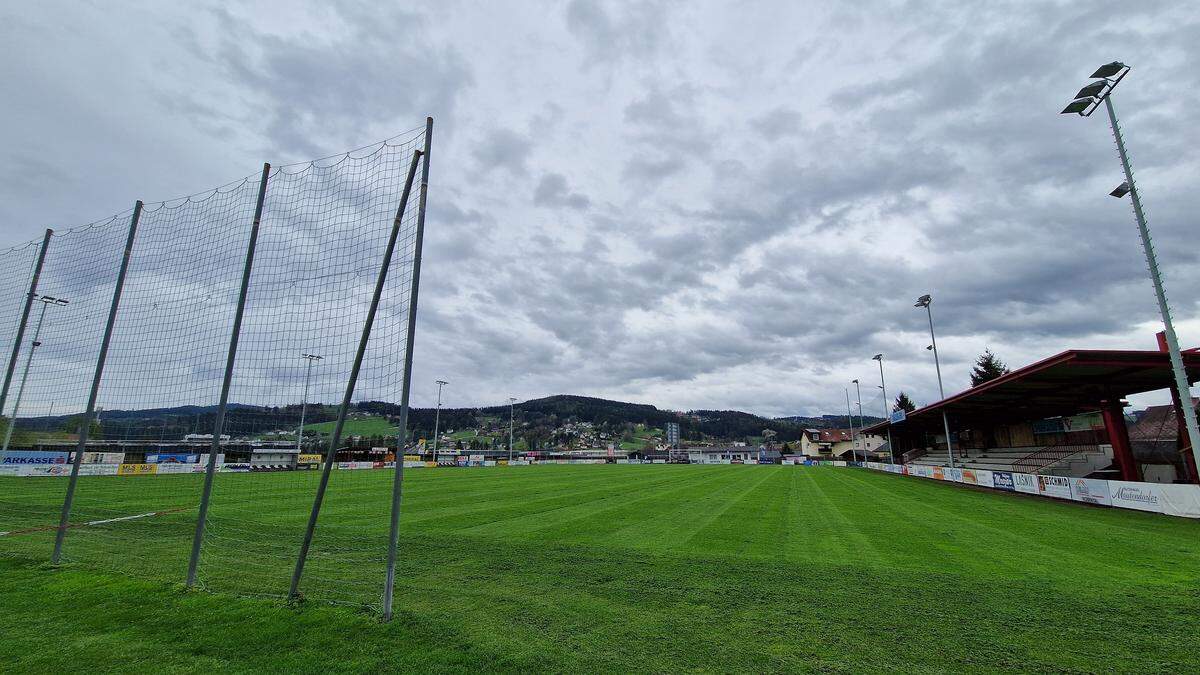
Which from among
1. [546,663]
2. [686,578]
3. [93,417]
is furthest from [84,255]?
[686,578]

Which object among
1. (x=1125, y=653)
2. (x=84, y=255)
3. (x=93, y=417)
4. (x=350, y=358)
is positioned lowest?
(x=1125, y=653)

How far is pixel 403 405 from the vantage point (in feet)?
Answer: 17.9

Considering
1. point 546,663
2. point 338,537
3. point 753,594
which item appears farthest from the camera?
point 338,537

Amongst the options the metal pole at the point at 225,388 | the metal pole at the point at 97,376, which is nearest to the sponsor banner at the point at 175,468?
the metal pole at the point at 97,376

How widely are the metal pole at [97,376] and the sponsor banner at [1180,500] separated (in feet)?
86.8

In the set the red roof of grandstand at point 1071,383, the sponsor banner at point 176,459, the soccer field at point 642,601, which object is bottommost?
the soccer field at point 642,601

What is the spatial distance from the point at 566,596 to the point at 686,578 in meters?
2.02

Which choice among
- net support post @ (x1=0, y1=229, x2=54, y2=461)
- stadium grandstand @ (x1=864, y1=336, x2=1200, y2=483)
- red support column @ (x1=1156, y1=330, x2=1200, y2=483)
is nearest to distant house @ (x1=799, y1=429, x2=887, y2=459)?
stadium grandstand @ (x1=864, y1=336, x2=1200, y2=483)

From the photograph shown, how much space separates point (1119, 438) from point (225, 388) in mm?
31374

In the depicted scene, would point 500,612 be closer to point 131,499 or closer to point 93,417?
point 93,417

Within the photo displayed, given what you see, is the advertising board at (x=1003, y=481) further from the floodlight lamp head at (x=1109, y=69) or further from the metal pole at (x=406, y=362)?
the metal pole at (x=406, y=362)

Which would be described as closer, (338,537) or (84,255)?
(84,255)

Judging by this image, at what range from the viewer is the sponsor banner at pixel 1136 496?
1612 centimetres

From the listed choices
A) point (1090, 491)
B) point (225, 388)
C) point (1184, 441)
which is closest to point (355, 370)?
point (225, 388)
